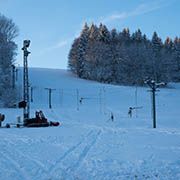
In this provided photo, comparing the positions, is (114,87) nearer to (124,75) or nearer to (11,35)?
(124,75)

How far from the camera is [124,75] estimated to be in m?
87.4

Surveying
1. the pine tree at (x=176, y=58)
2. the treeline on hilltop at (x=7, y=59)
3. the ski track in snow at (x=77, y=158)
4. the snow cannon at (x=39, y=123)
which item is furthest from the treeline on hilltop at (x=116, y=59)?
the ski track in snow at (x=77, y=158)

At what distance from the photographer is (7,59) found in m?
63.9

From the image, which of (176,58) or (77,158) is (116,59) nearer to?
(176,58)

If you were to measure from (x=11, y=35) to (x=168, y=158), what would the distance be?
56.6 meters

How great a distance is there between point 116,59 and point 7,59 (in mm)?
29975

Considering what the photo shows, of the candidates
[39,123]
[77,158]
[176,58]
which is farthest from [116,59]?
[77,158]

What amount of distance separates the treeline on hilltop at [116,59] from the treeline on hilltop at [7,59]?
22383 millimetres

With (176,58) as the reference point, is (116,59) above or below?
below

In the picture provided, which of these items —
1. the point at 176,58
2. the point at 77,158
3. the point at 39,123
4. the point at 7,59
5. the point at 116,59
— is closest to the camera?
the point at 77,158

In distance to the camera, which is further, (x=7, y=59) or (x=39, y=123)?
(x=7, y=59)

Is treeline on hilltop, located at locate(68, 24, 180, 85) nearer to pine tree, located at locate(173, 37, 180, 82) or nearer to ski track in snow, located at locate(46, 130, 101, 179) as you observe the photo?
pine tree, located at locate(173, 37, 180, 82)

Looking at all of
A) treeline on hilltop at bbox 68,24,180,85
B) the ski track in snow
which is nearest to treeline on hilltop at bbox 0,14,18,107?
treeline on hilltop at bbox 68,24,180,85

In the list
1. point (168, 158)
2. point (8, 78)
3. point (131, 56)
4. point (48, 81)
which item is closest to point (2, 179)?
point (168, 158)
